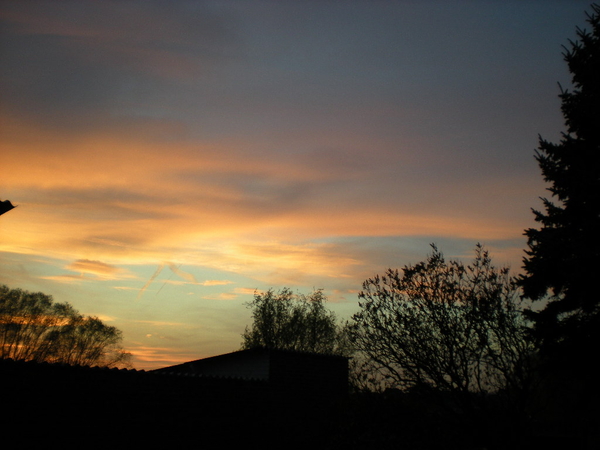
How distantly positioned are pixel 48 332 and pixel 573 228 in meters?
49.7

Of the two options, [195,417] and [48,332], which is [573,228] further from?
[48,332]

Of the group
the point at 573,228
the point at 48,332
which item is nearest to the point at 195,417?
the point at 573,228

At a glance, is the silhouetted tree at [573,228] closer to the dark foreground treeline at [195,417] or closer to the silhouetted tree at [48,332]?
the dark foreground treeline at [195,417]

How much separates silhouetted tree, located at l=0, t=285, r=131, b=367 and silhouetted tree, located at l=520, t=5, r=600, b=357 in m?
45.0

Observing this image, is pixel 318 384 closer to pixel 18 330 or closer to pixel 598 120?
pixel 598 120

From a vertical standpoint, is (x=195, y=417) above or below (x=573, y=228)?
below

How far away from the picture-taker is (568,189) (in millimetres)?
15742

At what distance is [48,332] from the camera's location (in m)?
48.2

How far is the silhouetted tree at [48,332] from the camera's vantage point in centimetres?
4550

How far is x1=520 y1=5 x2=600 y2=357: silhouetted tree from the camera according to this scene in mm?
14359

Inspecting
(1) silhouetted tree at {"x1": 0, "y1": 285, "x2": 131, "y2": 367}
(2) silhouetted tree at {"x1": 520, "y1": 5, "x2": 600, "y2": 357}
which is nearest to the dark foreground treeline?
(2) silhouetted tree at {"x1": 520, "y1": 5, "x2": 600, "y2": 357}

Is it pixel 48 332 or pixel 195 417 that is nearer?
pixel 195 417

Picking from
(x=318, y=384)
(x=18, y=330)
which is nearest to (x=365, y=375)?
(x=318, y=384)

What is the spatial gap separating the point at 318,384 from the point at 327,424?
4.98 meters
